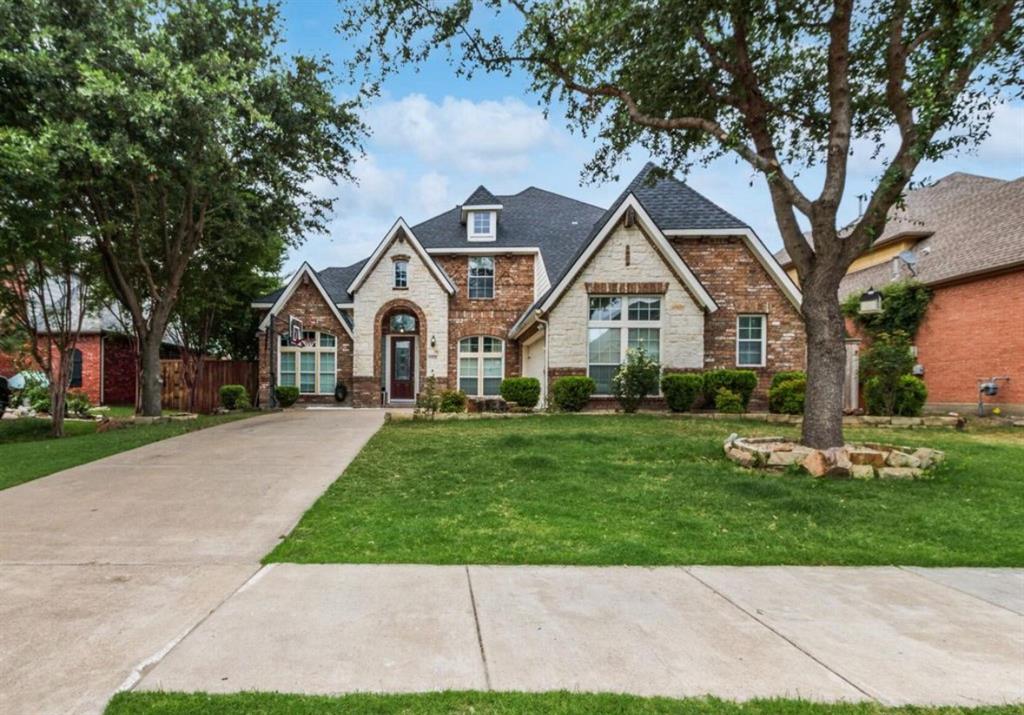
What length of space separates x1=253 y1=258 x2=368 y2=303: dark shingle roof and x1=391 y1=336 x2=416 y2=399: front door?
256 cm

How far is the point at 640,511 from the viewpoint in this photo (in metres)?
5.74

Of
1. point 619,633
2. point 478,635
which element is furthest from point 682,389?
point 478,635

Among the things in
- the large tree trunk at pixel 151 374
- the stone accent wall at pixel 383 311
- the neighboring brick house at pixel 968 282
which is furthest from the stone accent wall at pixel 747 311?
the large tree trunk at pixel 151 374

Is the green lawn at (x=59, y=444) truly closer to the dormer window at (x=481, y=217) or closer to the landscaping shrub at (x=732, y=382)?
the dormer window at (x=481, y=217)

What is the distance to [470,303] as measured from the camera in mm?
19953

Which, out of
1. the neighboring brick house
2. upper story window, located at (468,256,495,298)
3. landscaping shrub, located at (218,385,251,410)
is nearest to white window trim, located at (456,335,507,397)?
upper story window, located at (468,256,495,298)

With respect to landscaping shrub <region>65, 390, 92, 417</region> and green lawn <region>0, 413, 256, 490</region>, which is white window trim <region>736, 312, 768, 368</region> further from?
landscaping shrub <region>65, 390, 92, 417</region>

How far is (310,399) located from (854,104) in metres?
17.8

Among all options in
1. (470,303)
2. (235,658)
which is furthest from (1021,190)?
(235,658)

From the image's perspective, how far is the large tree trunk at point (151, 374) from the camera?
13828mm

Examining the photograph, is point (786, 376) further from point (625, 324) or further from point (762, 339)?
point (625, 324)

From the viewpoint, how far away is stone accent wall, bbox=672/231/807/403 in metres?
15.7

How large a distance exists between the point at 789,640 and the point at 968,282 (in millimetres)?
18235

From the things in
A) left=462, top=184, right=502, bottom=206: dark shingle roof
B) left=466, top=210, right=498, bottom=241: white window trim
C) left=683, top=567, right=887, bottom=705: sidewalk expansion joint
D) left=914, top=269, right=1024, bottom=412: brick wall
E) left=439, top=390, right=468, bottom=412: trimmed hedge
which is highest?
left=462, top=184, right=502, bottom=206: dark shingle roof
